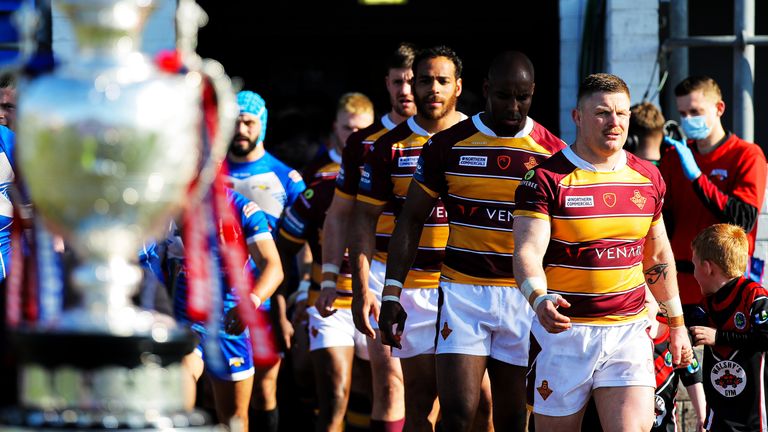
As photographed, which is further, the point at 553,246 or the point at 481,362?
the point at 481,362

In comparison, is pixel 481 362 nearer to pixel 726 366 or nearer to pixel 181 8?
pixel 726 366

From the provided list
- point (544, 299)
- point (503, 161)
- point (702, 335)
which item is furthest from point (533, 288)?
point (702, 335)

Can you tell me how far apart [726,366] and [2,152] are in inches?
148

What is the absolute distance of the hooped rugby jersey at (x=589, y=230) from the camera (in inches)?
235

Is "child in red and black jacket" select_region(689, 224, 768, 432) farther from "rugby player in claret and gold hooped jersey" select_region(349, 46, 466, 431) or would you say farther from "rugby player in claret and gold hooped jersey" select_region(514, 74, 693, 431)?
"rugby player in claret and gold hooped jersey" select_region(349, 46, 466, 431)

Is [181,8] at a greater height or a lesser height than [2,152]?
greater

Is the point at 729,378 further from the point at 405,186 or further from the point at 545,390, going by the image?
the point at 405,186

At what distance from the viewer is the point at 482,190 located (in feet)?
21.5

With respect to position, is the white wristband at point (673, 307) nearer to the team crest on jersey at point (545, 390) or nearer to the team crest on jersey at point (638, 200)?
the team crest on jersey at point (638, 200)

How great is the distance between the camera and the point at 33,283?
265 cm

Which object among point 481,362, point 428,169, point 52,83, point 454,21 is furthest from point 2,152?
point 454,21

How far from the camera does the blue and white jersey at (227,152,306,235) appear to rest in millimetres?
8727

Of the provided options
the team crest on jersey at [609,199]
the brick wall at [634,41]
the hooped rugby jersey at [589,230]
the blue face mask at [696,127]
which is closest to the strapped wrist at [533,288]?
the hooped rugby jersey at [589,230]

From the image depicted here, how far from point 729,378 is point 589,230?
1.53 metres
